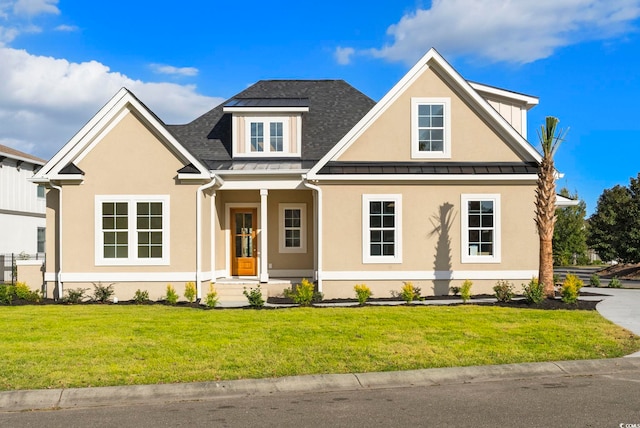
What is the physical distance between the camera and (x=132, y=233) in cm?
1680

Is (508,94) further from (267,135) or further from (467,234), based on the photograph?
(267,135)

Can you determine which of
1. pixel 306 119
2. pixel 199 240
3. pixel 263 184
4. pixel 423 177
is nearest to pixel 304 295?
pixel 199 240

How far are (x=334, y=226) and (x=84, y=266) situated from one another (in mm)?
7299

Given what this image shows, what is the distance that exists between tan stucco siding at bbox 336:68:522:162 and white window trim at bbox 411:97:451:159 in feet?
0.33

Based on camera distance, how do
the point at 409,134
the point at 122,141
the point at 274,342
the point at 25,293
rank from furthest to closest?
the point at 409,134 < the point at 122,141 < the point at 25,293 < the point at 274,342

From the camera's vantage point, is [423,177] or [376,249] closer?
[423,177]

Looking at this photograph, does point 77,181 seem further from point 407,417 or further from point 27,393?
point 407,417

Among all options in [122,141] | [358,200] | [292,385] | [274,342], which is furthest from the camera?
[358,200]

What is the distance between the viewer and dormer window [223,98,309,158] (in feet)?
63.4

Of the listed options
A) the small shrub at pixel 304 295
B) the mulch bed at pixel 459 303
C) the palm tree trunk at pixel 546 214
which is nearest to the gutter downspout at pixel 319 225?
the mulch bed at pixel 459 303

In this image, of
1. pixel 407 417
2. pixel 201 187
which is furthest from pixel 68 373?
pixel 201 187

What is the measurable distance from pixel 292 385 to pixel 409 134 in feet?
36.0

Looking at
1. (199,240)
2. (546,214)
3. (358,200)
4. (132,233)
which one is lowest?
(199,240)

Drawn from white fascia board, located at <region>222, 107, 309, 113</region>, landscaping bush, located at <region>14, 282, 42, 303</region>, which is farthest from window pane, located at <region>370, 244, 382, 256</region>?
landscaping bush, located at <region>14, 282, 42, 303</region>
